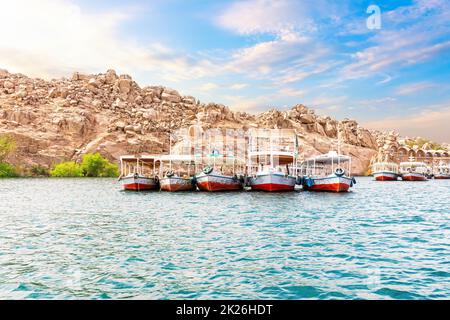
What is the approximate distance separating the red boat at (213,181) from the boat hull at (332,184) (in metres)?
12.5

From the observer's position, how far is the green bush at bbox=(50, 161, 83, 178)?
122312mm

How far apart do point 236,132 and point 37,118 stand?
75596 mm

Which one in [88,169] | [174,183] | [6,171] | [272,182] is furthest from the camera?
[88,169]

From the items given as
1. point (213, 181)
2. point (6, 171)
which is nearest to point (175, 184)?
point (213, 181)

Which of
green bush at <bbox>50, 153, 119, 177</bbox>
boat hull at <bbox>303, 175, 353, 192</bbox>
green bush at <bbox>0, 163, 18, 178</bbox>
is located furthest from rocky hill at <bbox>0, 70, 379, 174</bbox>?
boat hull at <bbox>303, 175, 353, 192</bbox>

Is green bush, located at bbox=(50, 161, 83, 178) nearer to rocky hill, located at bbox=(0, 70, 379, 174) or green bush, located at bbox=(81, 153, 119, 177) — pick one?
green bush, located at bbox=(81, 153, 119, 177)

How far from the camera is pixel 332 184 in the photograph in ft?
184

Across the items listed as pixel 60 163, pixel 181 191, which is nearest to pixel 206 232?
pixel 181 191

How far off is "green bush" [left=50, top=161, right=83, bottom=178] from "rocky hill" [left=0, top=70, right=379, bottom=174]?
13.7m

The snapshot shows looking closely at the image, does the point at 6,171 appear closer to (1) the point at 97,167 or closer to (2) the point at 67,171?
(2) the point at 67,171

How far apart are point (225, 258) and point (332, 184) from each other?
4357 cm

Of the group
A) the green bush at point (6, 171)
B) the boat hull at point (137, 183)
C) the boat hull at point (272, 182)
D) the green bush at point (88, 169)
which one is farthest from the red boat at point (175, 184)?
the green bush at point (6, 171)

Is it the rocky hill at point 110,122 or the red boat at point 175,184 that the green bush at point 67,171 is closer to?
the rocky hill at point 110,122

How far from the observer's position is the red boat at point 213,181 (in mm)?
57428
